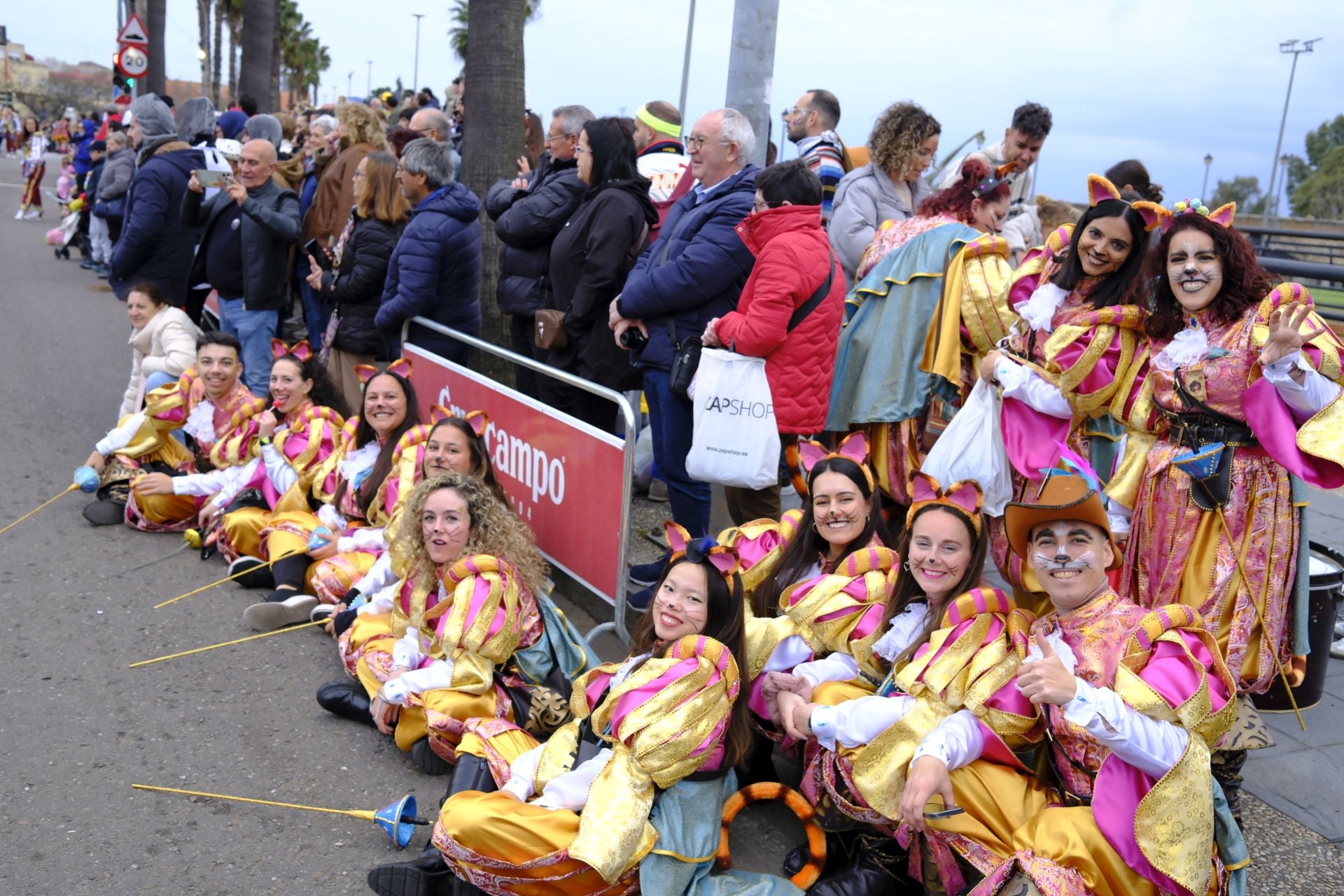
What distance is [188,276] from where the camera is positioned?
8.98 metres

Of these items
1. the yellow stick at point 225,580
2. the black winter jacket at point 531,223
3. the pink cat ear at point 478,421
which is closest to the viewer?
the pink cat ear at point 478,421

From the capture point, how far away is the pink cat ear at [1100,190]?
13.8 ft

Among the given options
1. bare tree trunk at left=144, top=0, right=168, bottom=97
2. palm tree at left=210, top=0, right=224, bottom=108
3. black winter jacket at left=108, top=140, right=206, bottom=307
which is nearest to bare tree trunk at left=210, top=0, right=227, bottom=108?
palm tree at left=210, top=0, right=224, bottom=108

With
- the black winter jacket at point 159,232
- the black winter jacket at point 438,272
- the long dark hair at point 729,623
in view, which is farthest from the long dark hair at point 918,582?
the black winter jacket at point 159,232

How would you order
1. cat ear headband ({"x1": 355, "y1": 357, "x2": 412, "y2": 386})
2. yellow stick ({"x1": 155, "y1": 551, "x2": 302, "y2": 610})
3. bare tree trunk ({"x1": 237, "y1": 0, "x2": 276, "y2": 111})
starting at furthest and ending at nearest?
bare tree trunk ({"x1": 237, "y1": 0, "x2": 276, "y2": 111}), cat ear headband ({"x1": 355, "y1": 357, "x2": 412, "y2": 386}), yellow stick ({"x1": 155, "y1": 551, "x2": 302, "y2": 610})

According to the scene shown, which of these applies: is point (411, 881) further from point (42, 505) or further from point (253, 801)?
point (42, 505)

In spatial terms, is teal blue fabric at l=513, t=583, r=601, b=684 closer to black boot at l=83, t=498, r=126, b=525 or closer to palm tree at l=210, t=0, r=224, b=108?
black boot at l=83, t=498, r=126, b=525

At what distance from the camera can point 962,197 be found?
17.2 feet

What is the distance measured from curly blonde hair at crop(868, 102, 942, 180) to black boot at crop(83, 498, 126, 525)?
4772 mm

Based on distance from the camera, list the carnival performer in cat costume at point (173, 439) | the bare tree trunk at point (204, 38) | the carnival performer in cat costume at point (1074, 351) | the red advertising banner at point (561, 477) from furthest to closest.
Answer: the bare tree trunk at point (204, 38), the carnival performer in cat costume at point (173, 439), the red advertising banner at point (561, 477), the carnival performer in cat costume at point (1074, 351)

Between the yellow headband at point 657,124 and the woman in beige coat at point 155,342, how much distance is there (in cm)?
327

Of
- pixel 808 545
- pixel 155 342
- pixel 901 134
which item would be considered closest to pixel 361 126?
pixel 155 342

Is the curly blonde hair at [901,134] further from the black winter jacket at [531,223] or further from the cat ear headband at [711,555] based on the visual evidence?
the cat ear headband at [711,555]

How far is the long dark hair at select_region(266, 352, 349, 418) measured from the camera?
6762 millimetres
